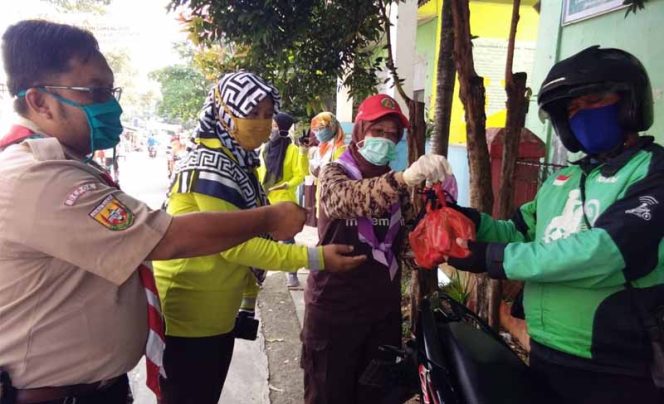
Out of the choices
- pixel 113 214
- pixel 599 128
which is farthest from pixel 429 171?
pixel 113 214

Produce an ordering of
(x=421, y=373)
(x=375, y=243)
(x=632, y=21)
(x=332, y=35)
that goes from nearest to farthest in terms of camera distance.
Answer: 1. (x=421, y=373)
2. (x=375, y=243)
3. (x=332, y=35)
4. (x=632, y=21)

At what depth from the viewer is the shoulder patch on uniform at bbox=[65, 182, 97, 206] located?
1.18m

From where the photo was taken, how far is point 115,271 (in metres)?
1.24

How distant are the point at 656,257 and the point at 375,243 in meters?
1.10

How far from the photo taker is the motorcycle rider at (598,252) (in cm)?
131

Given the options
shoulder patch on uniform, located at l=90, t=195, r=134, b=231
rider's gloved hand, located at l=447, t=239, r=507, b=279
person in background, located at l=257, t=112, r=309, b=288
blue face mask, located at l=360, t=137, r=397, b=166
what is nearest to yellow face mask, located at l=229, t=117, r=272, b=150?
blue face mask, located at l=360, t=137, r=397, b=166

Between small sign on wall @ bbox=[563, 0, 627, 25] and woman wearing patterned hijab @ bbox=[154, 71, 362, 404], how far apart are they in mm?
3593

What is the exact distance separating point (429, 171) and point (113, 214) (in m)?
1.12

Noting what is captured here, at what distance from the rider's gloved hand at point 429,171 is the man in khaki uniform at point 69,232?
669 mm

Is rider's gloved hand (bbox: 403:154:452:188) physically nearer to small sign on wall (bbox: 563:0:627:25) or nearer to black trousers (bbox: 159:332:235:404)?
black trousers (bbox: 159:332:235:404)

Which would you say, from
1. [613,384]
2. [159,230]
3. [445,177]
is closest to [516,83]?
[445,177]

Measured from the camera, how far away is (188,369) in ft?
6.17

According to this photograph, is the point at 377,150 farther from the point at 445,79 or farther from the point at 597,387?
the point at 445,79

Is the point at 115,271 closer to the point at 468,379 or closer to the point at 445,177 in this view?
the point at 468,379
